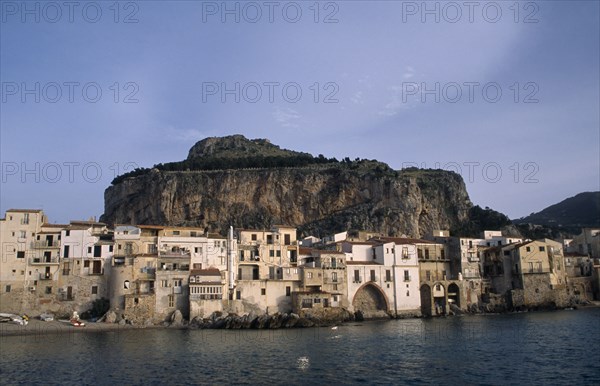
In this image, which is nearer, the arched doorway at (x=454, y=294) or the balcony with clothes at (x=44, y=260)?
the balcony with clothes at (x=44, y=260)

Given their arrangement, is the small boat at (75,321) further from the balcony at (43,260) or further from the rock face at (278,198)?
the rock face at (278,198)

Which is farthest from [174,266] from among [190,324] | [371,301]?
[371,301]

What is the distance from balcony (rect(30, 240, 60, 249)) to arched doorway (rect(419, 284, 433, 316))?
46.0 metres

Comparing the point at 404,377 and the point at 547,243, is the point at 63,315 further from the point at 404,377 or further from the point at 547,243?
the point at 547,243

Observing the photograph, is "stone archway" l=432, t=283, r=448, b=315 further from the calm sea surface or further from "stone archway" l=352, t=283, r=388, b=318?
the calm sea surface

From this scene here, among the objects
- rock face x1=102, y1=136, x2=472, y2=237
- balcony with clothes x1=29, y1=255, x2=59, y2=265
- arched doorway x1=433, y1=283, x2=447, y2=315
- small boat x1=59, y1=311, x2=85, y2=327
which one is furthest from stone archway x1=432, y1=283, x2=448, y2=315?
rock face x1=102, y1=136, x2=472, y2=237

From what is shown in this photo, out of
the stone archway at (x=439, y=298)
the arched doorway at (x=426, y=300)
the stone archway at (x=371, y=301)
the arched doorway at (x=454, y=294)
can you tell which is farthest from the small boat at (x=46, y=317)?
the arched doorway at (x=454, y=294)

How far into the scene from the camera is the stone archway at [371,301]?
7019 cm

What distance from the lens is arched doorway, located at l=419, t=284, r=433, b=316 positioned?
73875 millimetres

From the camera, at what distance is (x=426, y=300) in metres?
74.5

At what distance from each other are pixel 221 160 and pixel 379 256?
80043 millimetres

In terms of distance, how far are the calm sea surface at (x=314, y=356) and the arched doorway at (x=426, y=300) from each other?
1739 cm

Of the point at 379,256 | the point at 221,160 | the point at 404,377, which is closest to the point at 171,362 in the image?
the point at 404,377

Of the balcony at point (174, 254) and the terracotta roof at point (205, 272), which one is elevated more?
the balcony at point (174, 254)
